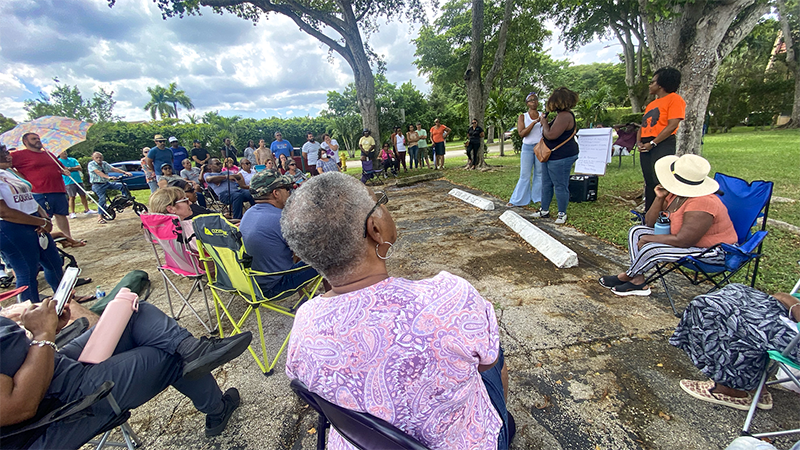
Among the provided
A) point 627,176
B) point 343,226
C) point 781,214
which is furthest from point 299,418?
point 627,176

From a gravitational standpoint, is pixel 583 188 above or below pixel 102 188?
below

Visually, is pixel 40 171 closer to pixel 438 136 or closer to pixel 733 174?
pixel 438 136

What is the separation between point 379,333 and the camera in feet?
2.93

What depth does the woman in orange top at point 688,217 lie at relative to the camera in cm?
240

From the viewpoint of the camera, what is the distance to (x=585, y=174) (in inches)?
246

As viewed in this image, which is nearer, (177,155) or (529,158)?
(529,158)

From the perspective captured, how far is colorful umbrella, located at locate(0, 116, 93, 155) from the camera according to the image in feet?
16.9

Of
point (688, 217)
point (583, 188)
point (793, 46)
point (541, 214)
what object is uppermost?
point (793, 46)

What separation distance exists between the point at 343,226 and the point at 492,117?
43.6 ft

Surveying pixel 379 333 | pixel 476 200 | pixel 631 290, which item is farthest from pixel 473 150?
pixel 379 333

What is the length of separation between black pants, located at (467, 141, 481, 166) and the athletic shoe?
335 inches

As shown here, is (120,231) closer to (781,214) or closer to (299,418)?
(299,418)

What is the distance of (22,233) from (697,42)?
853cm

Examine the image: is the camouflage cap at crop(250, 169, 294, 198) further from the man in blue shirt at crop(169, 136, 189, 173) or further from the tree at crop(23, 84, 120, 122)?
the tree at crop(23, 84, 120, 122)
